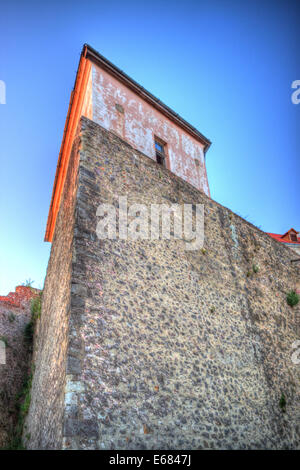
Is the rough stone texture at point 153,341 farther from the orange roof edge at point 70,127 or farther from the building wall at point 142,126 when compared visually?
the orange roof edge at point 70,127

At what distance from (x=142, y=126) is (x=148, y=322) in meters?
6.02

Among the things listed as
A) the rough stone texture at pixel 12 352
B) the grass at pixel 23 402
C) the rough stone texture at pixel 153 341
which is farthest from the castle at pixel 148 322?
the rough stone texture at pixel 12 352

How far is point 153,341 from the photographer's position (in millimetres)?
5641

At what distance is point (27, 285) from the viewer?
11.8 metres

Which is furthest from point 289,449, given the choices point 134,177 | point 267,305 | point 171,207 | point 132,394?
point 134,177

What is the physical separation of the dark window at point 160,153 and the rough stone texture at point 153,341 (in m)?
1.39

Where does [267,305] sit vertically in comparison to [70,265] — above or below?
above

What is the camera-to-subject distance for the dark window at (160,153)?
32.5 feet

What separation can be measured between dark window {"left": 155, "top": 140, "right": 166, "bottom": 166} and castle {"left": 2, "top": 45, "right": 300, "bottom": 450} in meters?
0.04

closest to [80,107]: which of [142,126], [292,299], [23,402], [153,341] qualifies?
[142,126]

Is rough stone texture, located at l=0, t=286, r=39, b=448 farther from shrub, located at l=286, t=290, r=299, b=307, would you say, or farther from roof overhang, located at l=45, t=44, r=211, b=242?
shrub, located at l=286, t=290, r=299, b=307

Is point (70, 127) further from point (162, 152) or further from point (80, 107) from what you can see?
point (162, 152)

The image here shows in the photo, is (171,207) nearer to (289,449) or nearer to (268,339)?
(268,339)

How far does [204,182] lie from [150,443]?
26.7ft
